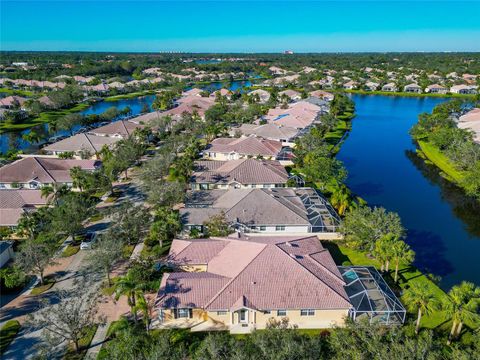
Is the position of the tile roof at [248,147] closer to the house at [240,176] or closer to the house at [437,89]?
the house at [240,176]

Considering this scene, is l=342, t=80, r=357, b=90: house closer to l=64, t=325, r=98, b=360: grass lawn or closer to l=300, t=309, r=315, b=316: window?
l=300, t=309, r=315, b=316: window

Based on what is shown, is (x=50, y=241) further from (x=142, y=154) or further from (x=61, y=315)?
(x=142, y=154)

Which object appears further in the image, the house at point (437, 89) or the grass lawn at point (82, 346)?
the house at point (437, 89)

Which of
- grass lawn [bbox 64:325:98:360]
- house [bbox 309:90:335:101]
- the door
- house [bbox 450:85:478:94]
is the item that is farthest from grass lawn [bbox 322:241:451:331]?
house [bbox 450:85:478:94]

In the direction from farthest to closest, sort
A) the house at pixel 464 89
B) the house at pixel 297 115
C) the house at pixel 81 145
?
the house at pixel 464 89 → the house at pixel 297 115 → the house at pixel 81 145

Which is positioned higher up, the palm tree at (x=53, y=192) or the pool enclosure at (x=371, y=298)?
the palm tree at (x=53, y=192)

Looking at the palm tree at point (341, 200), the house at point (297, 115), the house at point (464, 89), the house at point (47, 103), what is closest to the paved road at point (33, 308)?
the palm tree at point (341, 200)
